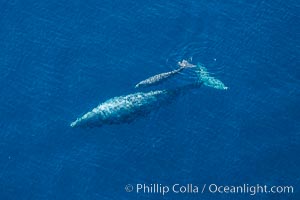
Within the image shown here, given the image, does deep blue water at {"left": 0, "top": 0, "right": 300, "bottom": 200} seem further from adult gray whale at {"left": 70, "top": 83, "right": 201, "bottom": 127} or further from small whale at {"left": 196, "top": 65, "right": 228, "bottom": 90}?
adult gray whale at {"left": 70, "top": 83, "right": 201, "bottom": 127}

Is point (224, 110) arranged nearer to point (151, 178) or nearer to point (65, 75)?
point (151, 178)

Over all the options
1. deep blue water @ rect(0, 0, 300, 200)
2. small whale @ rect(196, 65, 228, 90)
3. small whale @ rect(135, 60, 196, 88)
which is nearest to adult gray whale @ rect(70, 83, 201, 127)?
deep blue water @ rect(0, 0, 300, 200)

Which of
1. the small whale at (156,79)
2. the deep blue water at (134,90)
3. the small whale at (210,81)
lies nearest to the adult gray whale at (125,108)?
the deep blue water at (134,90)

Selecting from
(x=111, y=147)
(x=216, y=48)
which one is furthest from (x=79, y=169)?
(x=216, y=48)

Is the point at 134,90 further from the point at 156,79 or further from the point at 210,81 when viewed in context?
the point at 210,81

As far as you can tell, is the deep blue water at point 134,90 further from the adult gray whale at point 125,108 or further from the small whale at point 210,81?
the adult gray whale at point 125,108

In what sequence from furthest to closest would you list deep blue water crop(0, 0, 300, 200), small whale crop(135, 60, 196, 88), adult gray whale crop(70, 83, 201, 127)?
small whale crop(135, 60, 196, 88) → adult gray whale crop(70, 83, 201, 127) → deep blue water crop(0, 0, 300, 200)
